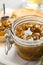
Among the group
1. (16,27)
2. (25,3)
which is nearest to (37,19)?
(16,27)

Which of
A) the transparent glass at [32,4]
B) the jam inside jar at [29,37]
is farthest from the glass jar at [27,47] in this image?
the transparent glass at [32,4]

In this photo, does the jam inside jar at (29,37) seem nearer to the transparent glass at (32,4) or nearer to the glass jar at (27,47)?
the glass jar at (27,47)

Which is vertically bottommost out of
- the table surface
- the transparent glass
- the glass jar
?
the table surface

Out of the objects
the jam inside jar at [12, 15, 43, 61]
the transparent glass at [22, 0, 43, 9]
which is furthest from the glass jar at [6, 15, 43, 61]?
the transparent glass at [22, 0, 43, 9]

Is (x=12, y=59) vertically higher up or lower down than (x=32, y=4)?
lower down

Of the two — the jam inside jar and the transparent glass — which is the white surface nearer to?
the jam inside jar

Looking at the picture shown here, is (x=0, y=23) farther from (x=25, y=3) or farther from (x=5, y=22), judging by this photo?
(x=25, y=3)

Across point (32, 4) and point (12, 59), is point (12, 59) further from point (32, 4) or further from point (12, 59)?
point (32, 4)

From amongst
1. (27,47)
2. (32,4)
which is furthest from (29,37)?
(32,4)
